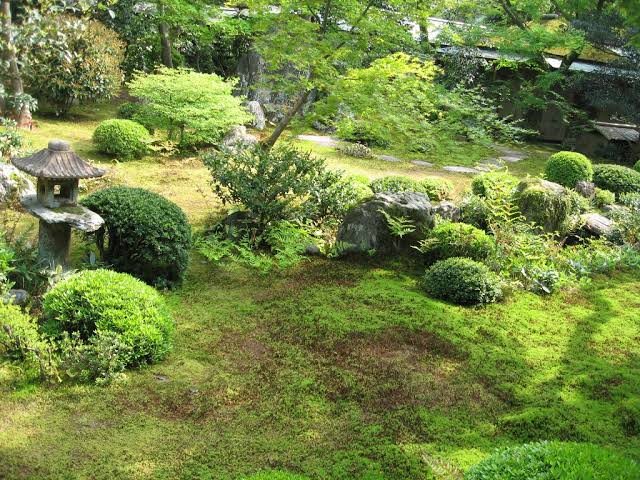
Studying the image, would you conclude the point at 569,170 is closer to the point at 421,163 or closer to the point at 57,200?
the point at 421,163

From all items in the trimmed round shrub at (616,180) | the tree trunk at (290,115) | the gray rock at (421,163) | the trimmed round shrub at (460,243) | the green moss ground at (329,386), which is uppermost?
the tree trunk at (290,115)

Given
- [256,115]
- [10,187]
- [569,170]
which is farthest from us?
[256,115]

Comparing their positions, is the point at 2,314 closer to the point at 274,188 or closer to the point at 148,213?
the point at 148,213

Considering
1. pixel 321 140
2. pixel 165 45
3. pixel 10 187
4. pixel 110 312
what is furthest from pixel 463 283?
pixel 165 45

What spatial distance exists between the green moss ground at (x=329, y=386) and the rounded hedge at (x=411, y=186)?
3.14 m

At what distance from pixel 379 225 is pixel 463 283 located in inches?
71.5

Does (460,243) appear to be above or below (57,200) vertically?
below

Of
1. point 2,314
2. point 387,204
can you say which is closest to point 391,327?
point 387,204

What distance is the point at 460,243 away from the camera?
920cm

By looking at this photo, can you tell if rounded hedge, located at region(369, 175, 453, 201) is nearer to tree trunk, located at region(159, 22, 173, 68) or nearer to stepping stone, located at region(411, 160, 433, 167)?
stepping stone, located at region(411, 160, 433, 167)

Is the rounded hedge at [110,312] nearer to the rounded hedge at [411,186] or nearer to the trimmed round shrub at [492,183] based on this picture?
the rounded hedge at [411,186]

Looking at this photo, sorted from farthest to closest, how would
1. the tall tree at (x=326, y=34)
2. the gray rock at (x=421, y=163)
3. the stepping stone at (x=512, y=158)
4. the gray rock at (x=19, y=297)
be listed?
the stepping stone at (x=512, y=158) → the gray rock at (x=421, y=163) → the tall tree at (x=326, y=34) → the gray rock at (x=19, y=297)

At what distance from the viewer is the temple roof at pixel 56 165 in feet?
22.3

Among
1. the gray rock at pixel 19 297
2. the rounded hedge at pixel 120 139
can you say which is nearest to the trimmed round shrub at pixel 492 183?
the rounded hedge at pixel 120 139
